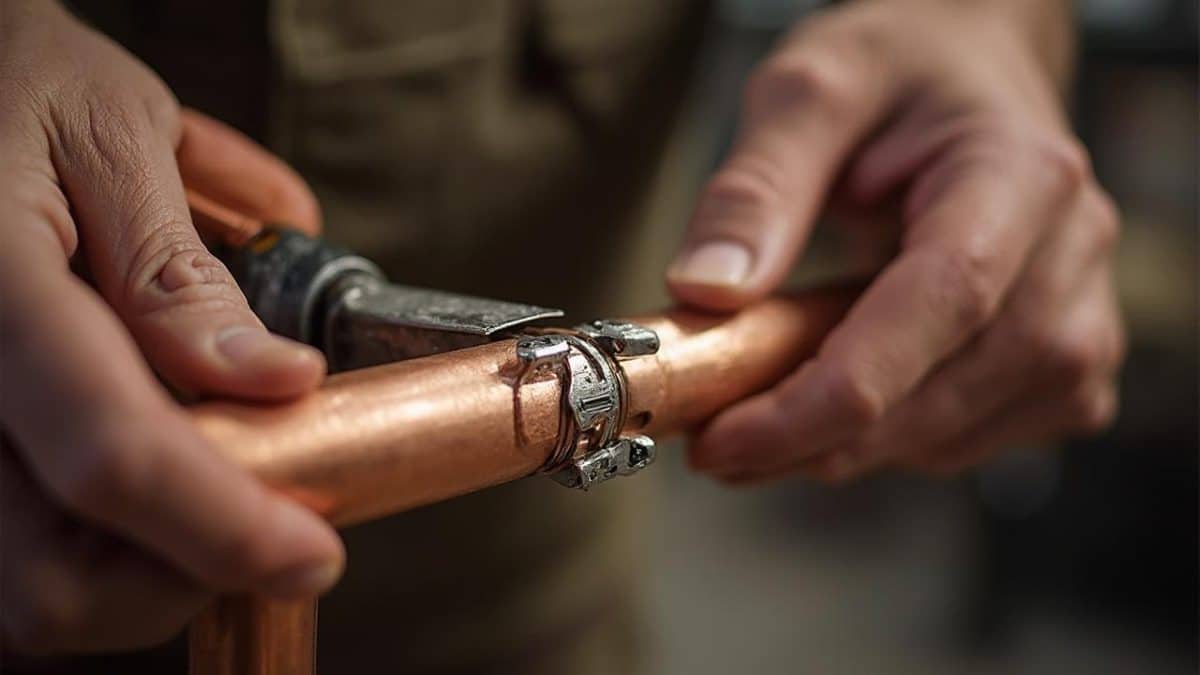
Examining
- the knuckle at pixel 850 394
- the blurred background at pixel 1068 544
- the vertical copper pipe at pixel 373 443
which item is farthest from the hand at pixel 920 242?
the blurred background at pixel 1068 544

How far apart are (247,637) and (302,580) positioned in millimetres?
66

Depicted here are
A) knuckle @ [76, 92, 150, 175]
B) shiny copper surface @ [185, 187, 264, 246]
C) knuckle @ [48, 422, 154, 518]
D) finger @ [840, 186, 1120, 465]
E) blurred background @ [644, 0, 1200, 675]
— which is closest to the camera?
knuckle @ [48, 422, 154, 518]

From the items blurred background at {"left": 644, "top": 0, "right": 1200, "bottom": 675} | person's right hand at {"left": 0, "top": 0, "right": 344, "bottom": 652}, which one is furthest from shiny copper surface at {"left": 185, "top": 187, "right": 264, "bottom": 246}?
blurred background at {"left": 644, "top": 0, "right": 1200, "bottom": 675}

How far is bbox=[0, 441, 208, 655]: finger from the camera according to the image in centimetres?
31

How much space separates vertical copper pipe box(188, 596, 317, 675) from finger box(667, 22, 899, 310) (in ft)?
0.78

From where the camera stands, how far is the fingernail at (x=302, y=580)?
0.31 metres

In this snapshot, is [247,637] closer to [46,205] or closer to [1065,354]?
[46,205]

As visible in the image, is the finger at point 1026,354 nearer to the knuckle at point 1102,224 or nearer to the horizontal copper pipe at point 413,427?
the knuckle at point 1102,224

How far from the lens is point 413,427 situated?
36 centimetres

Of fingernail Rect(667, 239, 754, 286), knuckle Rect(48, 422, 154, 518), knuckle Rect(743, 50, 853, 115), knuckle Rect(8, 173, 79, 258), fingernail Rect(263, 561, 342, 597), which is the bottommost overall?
fingernail Rect(667, 239, 754, 286)

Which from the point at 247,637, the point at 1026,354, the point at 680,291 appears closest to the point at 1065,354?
the point at 1026,354

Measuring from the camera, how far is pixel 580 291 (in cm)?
88

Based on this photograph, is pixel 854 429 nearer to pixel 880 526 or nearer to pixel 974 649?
pixel 974 649

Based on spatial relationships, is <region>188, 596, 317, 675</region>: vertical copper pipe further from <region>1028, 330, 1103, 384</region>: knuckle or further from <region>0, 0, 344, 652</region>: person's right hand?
<region>1028, 330, 1103, 384</region>: knuckle
